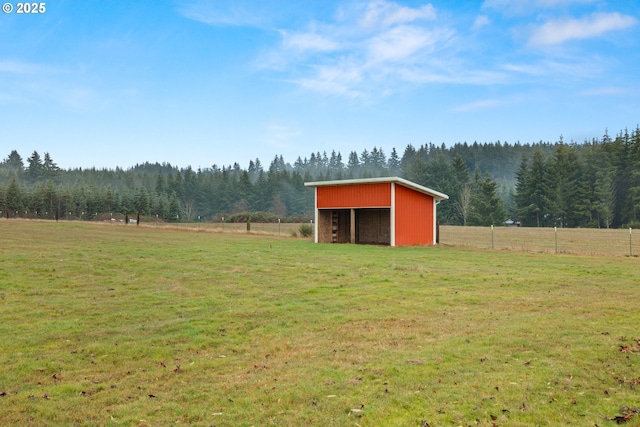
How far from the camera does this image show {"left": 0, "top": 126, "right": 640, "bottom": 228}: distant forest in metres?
63.3

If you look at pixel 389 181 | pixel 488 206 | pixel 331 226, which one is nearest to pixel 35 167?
pixel 488 206

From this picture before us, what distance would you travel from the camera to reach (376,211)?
98.6 feet

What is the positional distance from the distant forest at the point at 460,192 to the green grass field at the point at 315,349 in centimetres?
4346

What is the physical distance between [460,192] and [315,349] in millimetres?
77400

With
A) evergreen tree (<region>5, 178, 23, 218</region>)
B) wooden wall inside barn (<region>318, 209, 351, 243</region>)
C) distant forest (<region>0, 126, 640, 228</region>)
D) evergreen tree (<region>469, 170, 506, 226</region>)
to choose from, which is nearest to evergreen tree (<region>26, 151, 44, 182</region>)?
distant forest (<region>0, 126, 640, 228</region>)

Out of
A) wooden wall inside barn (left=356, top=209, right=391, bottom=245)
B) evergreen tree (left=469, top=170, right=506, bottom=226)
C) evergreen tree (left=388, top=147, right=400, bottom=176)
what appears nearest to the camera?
wooden wall inside barn (left=356, top=209, right=391, bottom=245)

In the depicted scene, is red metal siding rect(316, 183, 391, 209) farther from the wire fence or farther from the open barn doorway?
the wire fence

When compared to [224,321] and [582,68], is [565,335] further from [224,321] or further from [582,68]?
[582,68]

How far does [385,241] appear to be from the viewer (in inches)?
1161

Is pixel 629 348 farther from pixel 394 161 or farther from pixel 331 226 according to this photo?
pixel 394 161

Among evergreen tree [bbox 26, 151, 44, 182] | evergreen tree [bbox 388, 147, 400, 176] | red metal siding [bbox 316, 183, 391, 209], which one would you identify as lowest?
red metal siding [bbox 316, 183, 391, 209]

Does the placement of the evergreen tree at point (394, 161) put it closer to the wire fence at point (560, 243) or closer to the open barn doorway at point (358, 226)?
the wire fence at point (560, 243)

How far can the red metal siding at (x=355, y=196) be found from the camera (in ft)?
85.8

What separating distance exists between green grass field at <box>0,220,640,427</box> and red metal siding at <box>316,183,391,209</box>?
12782 millimetres
